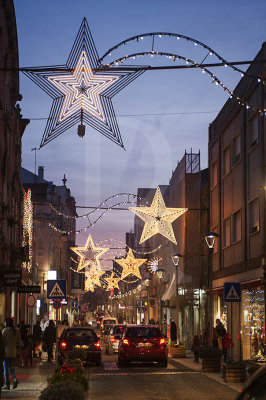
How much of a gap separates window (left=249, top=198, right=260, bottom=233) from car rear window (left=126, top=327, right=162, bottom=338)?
5.69 meters

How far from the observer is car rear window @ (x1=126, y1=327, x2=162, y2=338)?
28875 millimetres

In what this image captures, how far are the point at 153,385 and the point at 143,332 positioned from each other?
852 cm

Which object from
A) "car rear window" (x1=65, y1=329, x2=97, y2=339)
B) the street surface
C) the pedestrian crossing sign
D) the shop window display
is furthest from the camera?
"car rear window" (x1=65, y1=329, x2=97, y2=339)

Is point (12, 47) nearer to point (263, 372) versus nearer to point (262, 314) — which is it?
point (262, 314)

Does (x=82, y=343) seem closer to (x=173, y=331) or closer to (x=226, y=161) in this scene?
(x=226, y=161)

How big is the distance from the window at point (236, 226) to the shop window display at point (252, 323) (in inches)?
120

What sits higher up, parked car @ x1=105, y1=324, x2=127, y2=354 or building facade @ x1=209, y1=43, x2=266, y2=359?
building facade @ x1=209, y1=43, x2=266, y2=359

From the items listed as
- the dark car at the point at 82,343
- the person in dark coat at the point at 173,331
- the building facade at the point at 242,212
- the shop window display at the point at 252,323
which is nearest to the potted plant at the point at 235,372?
the building facade at the point at 242,212

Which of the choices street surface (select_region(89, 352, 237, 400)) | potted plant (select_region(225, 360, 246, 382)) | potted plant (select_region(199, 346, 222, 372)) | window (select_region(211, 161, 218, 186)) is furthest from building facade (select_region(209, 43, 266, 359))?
potted plant (select_region(225, 360, 246, 382))

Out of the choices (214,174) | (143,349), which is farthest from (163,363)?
(214,174)

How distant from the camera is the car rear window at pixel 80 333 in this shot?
29.8 metres

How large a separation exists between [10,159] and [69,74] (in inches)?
1062

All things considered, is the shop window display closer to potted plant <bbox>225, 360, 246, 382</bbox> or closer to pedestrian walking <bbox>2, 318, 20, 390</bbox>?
potted plant <bbox>225, 360, 246, 382</bbox>

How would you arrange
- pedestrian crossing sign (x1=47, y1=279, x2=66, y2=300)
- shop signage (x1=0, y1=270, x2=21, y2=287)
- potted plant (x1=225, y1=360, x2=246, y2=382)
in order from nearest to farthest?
potted plant (x1=225, y1=360, x2=246, y2=382)
pedestrian crossing sign (x1=47, y1=279, x2=66, y2=300)
shop signage (x1=0, y1=270, x2=21, y2=287)
